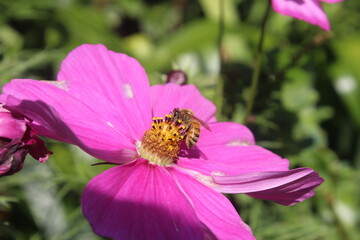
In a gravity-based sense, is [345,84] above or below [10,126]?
below

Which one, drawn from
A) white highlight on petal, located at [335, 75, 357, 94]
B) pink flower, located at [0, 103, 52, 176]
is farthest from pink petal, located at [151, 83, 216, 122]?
white highlight on petal, located at [335, 75, 357, 94]

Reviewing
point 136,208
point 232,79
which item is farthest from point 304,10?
point 136,208

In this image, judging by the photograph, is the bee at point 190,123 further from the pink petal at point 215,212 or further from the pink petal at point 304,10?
the pink petal at point 304,10

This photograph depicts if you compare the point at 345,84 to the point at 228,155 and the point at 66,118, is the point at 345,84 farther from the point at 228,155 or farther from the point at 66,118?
the point at 66,118

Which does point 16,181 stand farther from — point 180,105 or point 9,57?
point 180,105

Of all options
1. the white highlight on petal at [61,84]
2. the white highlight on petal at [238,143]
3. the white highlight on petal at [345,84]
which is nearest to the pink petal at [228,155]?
the white highlight on petal at [238,143]
